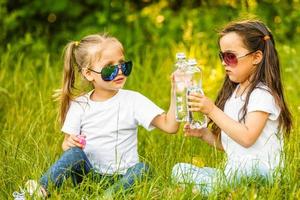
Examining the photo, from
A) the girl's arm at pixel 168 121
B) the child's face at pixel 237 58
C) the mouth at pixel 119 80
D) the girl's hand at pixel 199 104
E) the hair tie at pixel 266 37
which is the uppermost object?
the hair tie at pixel 266 37

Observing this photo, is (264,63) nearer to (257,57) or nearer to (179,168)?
(257,57)

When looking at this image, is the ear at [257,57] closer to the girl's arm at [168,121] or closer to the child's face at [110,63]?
the girl's arm at [168,121]

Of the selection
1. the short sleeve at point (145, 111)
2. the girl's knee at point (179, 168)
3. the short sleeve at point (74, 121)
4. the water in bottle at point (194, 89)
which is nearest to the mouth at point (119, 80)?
the short sleeve at point (145, 111)

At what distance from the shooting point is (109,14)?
743 cm

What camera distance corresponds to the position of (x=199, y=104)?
3.66 m

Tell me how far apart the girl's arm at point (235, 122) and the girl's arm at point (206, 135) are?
0.77ft

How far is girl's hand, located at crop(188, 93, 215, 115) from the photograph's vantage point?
3664mm

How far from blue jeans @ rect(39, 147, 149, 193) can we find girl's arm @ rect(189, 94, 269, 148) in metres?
0.41

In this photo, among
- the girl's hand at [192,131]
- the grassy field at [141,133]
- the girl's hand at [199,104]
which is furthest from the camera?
the girl's hand at [192,131]

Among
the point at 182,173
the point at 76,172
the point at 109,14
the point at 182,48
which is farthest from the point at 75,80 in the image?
the point at 109,14

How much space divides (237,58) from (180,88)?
0.31m

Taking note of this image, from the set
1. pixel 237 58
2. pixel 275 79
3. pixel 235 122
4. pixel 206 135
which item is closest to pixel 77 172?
pixel 206 135

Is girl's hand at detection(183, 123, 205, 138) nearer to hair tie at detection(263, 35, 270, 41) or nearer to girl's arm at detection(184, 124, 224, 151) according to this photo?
girl's arm at detection(184, 124, 224, 151)

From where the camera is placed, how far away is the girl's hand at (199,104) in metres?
3.66
